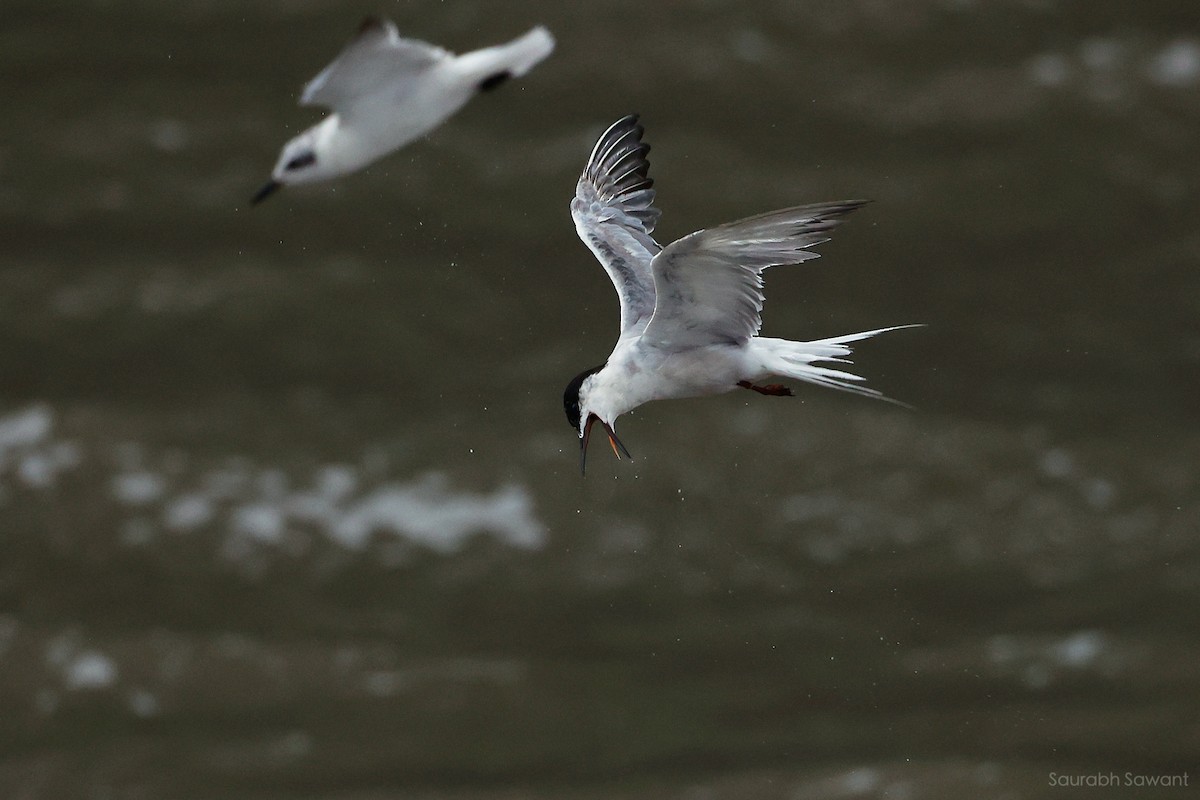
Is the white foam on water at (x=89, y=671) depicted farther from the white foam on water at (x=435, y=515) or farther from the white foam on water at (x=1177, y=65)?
the white foam on water at (x=1177, y=65)

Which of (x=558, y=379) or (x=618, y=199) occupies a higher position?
(x=558, y=379)

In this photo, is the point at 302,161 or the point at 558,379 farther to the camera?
the point at 558,379

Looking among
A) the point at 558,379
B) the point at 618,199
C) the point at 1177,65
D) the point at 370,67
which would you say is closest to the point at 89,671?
the point at 558,379

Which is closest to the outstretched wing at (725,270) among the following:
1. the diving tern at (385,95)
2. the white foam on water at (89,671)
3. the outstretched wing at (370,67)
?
the diving tern at (385,95)

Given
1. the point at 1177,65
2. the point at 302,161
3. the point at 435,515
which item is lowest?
the point at 302,161

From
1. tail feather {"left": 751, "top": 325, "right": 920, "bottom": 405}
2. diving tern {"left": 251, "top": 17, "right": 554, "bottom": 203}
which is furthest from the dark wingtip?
tail feather {"left": 751, "top": 325, "right": 920, "bottom": 405}

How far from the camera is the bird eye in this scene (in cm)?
422

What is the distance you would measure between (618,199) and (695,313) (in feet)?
2.86

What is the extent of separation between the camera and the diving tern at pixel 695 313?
14.0 ft

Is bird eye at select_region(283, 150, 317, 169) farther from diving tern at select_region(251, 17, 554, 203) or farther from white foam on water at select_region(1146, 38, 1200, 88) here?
white foam on water at select_region(1146, 38, 1200, 88)

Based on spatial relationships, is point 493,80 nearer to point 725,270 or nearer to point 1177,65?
point 725,270

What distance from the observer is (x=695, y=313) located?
4609 millimetres

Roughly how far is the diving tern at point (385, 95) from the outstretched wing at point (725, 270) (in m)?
0.64

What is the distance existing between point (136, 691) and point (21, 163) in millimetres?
3234
